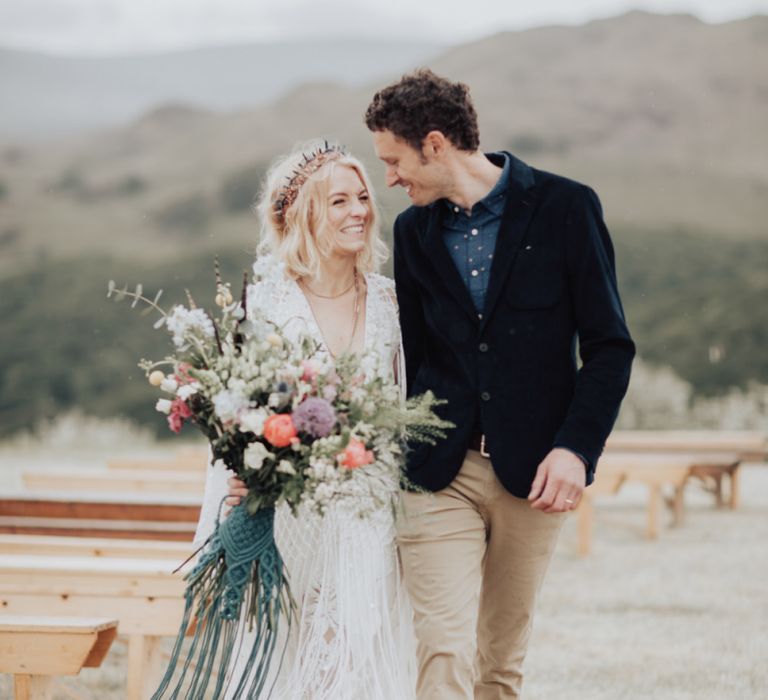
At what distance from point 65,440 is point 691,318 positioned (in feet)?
69.5

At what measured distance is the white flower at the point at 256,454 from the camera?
3521 mm

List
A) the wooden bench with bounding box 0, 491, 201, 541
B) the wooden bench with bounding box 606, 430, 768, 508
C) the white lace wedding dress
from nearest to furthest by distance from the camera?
the white lace wedding dress → the wooden bench with bounding box 0, 491, 201, 541 → the wooden bench with bounding box 606, 430, 768, 508

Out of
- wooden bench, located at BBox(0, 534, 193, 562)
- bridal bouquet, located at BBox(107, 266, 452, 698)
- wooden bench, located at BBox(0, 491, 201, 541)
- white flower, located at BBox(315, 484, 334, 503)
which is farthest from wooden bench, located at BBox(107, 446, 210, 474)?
white flower, located at BBox(315, 484, 334, 503)

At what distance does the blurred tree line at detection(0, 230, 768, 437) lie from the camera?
3447 centimetres

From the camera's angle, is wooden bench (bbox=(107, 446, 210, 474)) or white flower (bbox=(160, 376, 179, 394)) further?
wooden bench (bbox=(107, 446, 210, 474))

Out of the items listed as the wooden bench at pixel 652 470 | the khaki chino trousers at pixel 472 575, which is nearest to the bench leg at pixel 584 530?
the wooden bench at pixel 652 470

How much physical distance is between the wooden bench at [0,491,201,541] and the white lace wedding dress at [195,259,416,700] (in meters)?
2.40

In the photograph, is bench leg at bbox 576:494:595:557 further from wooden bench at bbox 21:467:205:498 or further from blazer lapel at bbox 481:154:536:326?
blazer lapel at bbox 481:154:536:326

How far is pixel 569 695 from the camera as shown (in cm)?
603

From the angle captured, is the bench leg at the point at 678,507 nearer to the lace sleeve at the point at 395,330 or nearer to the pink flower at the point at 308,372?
the lace sleeve at the point at 395,330

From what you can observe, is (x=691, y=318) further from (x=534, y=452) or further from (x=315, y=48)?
(x=534, y=452)

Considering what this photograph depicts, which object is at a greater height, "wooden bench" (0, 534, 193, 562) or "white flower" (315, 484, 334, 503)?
"white flower" (315, 484, 334, 503)

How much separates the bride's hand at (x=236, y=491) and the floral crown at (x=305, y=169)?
4.52 feet

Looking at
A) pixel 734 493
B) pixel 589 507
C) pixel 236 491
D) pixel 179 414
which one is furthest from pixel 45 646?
pixel 734 493
